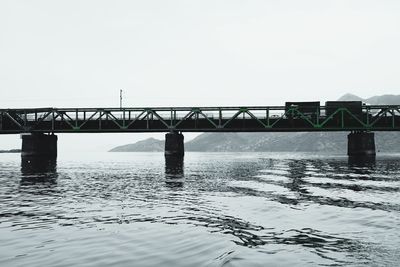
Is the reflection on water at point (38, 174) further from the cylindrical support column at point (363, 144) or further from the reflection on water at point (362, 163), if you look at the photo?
the cylindrical support column at point (363, 144)

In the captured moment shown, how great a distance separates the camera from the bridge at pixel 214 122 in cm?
7531

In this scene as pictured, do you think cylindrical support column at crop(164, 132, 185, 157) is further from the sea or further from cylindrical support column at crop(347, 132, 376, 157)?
the sea

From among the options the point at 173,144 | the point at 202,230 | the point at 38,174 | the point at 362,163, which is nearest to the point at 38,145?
the point at 173,144

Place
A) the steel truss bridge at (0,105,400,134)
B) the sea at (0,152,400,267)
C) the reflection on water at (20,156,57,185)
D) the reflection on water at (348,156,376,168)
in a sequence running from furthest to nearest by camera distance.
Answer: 1. the steel truss bridge at (0,105,400,134)
2. the reflection on water at (348,156,376,168)
3. the reflection on water at (20,156,57,185)
4. the sea at (0,152,400,267)

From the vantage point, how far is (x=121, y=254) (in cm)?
824

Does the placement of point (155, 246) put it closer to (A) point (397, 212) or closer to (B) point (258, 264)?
(B) point (258, 264)

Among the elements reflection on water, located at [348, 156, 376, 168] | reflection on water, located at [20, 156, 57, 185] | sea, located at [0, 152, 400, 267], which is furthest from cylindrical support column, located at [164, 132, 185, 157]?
sea, located at [0, 152, 400, 267]

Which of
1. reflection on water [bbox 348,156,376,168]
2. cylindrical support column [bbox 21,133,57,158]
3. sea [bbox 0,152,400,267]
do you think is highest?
cylindrical support column [bbox 21,133,57,158]

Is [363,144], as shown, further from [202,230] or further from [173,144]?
[202,230]

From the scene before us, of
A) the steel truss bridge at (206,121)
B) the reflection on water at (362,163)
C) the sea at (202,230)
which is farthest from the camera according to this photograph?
the steel truss bridge at (206,121)

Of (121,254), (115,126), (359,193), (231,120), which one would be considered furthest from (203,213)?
(115,126)

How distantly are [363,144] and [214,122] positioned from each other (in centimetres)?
3163

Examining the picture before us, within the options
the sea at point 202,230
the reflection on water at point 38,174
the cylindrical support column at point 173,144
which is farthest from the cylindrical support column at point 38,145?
the sea at point 202,230

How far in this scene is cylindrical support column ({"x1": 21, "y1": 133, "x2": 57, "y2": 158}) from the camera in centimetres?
7819
